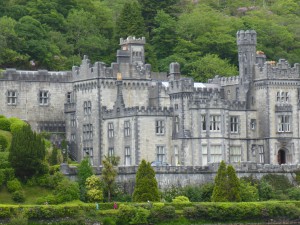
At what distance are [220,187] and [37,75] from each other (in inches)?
955

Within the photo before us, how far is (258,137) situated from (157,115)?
1063cm

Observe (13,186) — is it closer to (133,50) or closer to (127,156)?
(127,156)

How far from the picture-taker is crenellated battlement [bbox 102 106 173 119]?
107188 millimetres

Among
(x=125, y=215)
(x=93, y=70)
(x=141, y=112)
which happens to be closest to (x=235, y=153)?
(x=141, y=112)

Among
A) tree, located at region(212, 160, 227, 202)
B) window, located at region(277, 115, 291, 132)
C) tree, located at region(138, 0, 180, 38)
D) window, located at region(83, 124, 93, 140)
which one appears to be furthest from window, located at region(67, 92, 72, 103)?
tree, located at region(138, 0, 180, 38)

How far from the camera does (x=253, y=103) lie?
373 ft

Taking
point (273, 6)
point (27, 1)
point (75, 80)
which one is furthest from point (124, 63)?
point (273, 6)

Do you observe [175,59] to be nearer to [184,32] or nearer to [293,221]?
[184,32]

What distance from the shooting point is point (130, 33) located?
136000 millimetres

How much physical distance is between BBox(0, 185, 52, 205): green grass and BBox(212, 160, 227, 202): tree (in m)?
13.2

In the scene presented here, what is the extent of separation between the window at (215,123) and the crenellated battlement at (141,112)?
11.9 feet

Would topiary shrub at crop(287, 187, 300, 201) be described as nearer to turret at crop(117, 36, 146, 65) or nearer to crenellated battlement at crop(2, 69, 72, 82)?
turret at crop(117, 36, 146, 65)

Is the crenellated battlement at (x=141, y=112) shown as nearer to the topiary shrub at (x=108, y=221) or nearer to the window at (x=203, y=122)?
the window at (x=203, y=122)

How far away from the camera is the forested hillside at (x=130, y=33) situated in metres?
128
